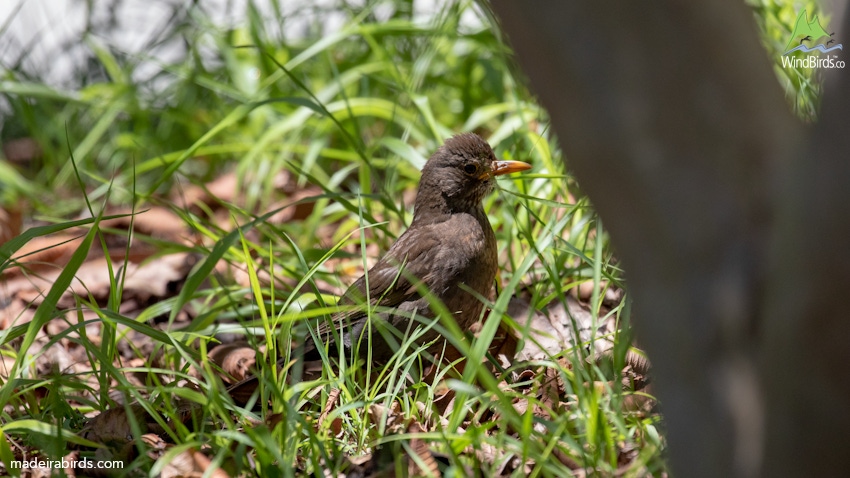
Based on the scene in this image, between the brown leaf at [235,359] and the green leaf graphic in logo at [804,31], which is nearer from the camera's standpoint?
the green leaf graphic in logo at [804,31]

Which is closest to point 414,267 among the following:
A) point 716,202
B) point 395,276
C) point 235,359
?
point 395,276

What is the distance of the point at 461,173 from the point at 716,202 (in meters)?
2.35

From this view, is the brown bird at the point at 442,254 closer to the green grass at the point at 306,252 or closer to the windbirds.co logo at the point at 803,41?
the green grass at the point at 306,252

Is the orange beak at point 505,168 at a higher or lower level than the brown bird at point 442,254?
higher

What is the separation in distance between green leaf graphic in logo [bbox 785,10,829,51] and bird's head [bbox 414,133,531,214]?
1.23 metres

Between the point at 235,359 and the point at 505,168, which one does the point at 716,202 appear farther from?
the point at 235,359

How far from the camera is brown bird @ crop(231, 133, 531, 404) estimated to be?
336cm

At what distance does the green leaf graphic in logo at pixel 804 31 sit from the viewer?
3.19 m

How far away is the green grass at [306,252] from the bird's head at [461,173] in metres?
0.16

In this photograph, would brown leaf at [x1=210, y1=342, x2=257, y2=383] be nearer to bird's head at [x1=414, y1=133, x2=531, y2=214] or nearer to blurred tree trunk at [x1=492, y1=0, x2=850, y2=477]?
bird's head at [x1=414, y1=133, x2=531, y2=214]

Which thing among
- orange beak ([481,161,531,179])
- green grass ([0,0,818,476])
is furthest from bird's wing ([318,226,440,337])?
orange beak ([481,161,531,179])

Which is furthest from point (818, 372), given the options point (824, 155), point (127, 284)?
point (127, 284)

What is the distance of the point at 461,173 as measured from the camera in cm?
380

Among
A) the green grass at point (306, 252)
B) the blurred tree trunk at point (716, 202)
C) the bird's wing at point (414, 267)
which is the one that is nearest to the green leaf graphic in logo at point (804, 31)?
the green grass at point (306, 252)
